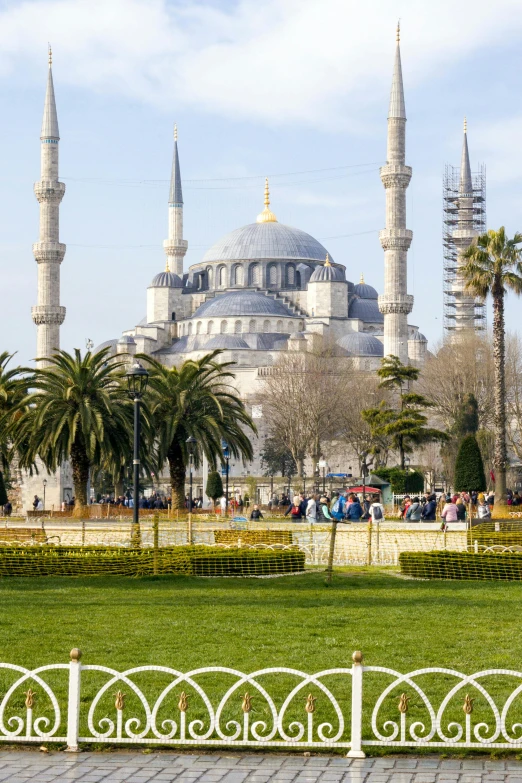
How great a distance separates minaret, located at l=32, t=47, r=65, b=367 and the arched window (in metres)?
29.5

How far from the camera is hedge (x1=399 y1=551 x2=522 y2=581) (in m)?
15.1

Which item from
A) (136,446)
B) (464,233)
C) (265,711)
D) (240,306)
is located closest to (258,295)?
(240,306)

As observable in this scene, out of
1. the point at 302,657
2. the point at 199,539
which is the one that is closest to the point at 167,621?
the point at 302,657

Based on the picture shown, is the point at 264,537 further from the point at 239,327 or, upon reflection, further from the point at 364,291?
the point at 364,291

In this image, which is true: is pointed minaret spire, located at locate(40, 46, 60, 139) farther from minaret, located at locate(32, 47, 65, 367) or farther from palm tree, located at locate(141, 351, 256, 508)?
palm tree, located at locate(141, 351, 256, 508)

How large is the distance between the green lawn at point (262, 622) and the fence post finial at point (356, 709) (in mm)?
2010

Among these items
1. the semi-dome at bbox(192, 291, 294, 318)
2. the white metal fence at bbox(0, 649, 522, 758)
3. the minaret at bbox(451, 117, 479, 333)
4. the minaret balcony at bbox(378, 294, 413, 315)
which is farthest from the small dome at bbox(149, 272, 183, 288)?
the white metal fence at bbox(0, 649, 522, 758)

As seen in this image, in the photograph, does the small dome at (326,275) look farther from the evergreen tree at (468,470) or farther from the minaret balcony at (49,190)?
the evergreen tree at (468,470)

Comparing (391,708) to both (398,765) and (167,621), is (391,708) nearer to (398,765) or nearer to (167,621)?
(398,765)

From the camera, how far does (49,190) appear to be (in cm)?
5319

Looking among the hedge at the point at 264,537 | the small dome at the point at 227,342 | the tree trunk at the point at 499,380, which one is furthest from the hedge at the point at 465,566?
the small dome at the point at 227,342

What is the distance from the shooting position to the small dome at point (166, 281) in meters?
78.9

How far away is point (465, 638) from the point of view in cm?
934

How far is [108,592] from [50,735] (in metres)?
7.20
